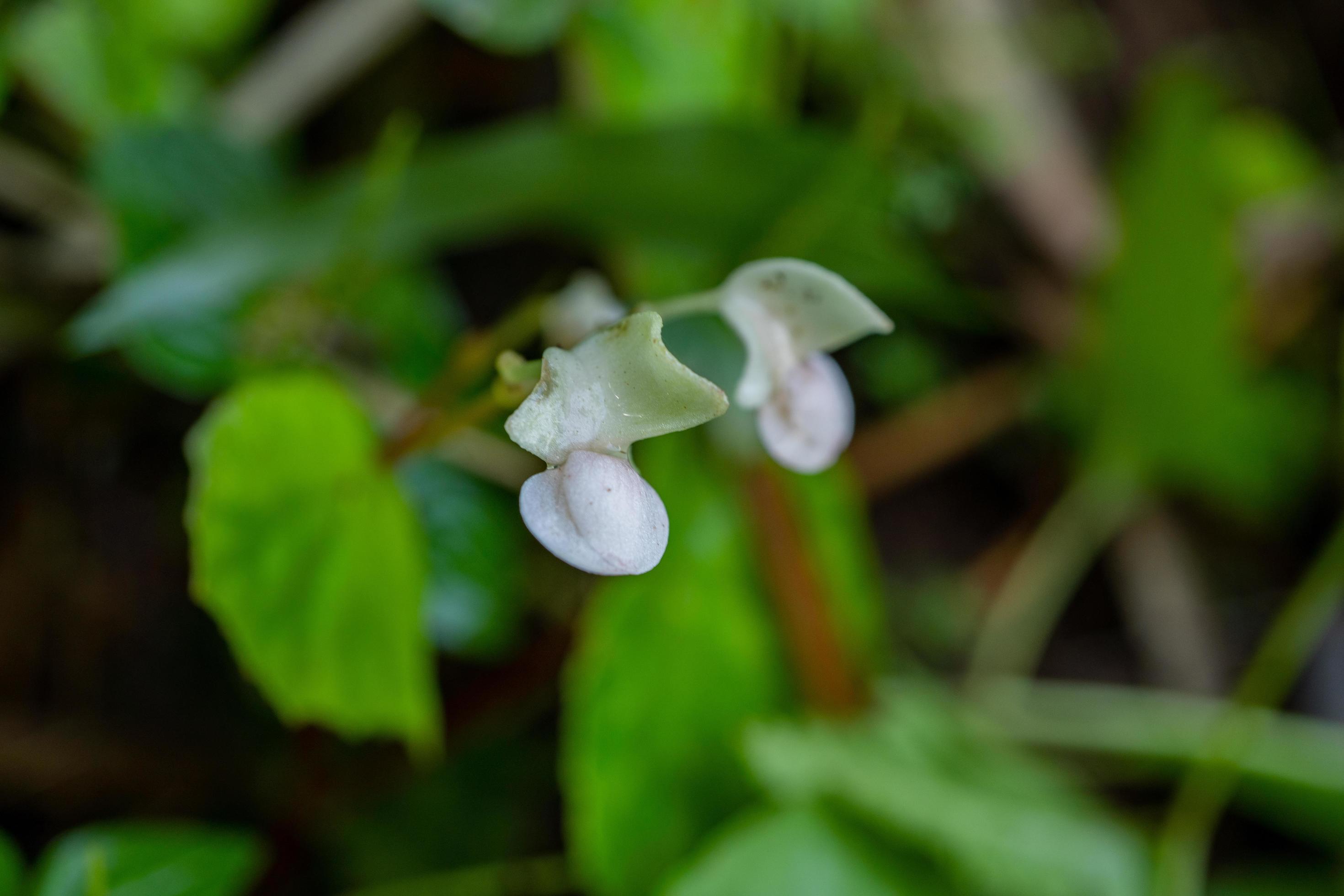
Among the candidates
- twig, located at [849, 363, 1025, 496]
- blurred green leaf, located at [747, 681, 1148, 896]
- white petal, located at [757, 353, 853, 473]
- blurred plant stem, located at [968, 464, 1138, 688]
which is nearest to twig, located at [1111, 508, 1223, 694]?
blurred plant stem, located at [968, 464, 1138, 688]

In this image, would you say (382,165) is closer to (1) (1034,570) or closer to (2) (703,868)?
(2) (703,868)

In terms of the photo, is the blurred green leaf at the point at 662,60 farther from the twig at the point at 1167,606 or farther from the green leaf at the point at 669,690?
the twig at the point at 1167,606

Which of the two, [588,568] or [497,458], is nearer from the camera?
[588,568]

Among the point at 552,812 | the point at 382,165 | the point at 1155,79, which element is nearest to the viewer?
the point at 382,165

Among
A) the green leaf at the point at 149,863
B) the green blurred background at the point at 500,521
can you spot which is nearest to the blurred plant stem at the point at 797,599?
the green blurred background at the point at 500,521

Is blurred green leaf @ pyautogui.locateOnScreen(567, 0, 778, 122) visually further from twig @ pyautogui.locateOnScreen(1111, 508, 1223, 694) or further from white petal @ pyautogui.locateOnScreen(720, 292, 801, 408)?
twig @ pyautogui.locateOnScreen(1111, 508, 1223, 694)

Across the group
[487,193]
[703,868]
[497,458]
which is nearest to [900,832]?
[703,868]
